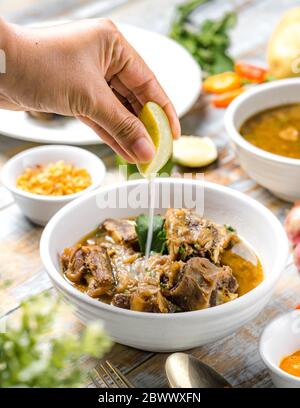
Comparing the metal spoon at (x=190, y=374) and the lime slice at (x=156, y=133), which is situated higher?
the lime slice at (x=156, y=133)

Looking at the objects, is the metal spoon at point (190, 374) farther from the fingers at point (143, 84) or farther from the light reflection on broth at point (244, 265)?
the fingers at point (143, 84)

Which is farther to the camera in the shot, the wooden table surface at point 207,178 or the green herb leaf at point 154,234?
the green herb leaf at point 154,234

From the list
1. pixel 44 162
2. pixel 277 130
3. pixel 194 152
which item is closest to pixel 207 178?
pixel 194 152

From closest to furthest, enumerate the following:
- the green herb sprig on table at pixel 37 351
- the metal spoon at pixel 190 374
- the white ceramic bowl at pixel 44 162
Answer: the green herb sprig on table at pixel 37 351 < the metal spoon at pixel 190 374 < the white ceramic bowl at pixel 44 162

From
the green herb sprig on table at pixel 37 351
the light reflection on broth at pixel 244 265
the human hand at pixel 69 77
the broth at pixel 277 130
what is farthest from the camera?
the broth at pixel 277 130

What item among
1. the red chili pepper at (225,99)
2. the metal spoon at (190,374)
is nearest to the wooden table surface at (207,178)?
the red chili pepper at (225,99)

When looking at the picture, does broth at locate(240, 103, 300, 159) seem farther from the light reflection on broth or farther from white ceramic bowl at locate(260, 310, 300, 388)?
white ceramic bowl at locate(260, 310, 300, 388)

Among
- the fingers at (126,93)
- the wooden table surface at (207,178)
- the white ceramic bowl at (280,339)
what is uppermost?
the fingers at (126,93)

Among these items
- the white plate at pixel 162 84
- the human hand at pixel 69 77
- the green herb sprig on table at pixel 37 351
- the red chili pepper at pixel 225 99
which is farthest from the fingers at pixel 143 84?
the green herb sprig on table at pixel 37 351

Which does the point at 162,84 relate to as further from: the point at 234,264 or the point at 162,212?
the point at 234,264
